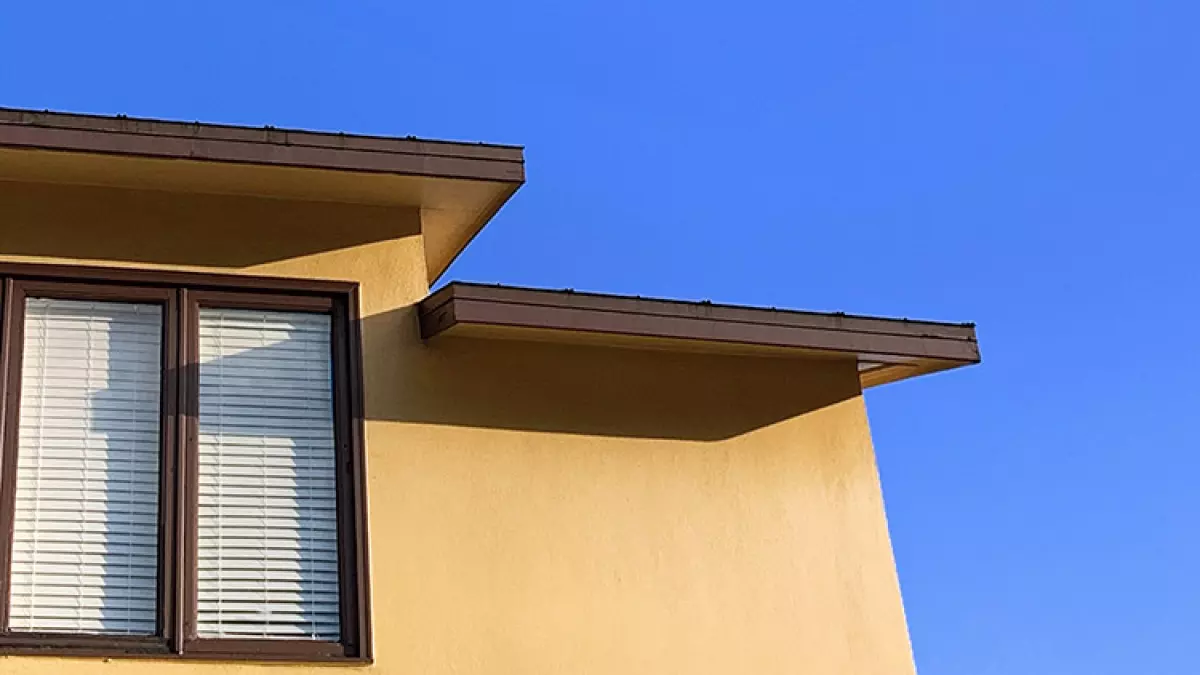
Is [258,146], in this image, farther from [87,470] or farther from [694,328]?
[694,328]

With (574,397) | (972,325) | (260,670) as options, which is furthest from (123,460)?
(972,325)

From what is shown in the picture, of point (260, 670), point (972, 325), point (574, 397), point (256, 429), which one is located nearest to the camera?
point (260, 670)

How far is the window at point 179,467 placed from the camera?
8.62 metres

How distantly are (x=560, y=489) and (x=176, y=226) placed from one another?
261 cm

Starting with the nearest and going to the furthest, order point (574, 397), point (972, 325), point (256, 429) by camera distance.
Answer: point (256, 429)
point (574, 397)
point (972, 325)

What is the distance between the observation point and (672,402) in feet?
33.4

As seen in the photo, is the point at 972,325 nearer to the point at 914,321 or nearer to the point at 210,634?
the point at 914,321

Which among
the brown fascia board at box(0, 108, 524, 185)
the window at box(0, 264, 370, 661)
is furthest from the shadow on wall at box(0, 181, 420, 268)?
the brown fascia board at box(0, 108, 524, 185)

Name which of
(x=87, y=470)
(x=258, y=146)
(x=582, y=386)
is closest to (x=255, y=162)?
(x=258, y=146)

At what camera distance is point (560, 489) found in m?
9.64

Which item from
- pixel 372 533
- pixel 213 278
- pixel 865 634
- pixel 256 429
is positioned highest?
pixel 213 278

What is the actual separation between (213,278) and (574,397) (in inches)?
85.2

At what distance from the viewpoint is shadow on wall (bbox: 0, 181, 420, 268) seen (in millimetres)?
9266

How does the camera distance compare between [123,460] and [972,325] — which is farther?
[972,325]
